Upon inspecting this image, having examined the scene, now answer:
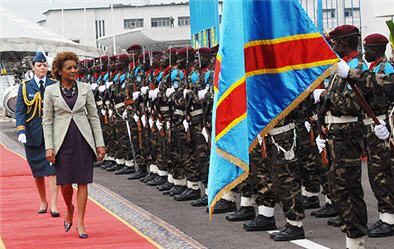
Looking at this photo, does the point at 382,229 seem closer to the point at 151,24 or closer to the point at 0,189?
the point at 0,189

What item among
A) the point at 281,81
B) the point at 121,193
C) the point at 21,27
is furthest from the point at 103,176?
the point at 21,27

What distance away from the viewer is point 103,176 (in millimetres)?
12672

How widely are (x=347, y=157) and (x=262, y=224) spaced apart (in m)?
1.69

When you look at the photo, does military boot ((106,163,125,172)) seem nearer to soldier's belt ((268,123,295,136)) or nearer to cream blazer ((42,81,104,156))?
cream blazer ((42,81,104,156))

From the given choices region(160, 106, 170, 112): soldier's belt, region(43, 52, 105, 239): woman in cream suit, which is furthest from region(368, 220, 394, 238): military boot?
region(160, 106, 170, 112): soldier's belt

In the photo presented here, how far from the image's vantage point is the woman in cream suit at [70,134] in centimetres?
693

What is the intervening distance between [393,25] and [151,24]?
186 feet

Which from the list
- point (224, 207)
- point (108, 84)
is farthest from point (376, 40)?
point (108, 84)

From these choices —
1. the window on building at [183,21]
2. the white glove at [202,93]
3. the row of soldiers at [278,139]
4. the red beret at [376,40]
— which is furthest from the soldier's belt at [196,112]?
the window on building at [183,21]

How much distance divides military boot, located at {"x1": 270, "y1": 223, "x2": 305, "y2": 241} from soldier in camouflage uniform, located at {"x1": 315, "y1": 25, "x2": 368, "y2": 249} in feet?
3.04

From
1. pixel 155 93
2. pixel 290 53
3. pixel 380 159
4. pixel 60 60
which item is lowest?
pixel 380 159

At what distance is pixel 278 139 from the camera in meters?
6.69

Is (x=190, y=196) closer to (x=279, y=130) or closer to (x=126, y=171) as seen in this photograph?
(x=279, y=130)

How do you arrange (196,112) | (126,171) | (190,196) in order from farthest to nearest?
(126,171)
(190,196)
(196,112)
